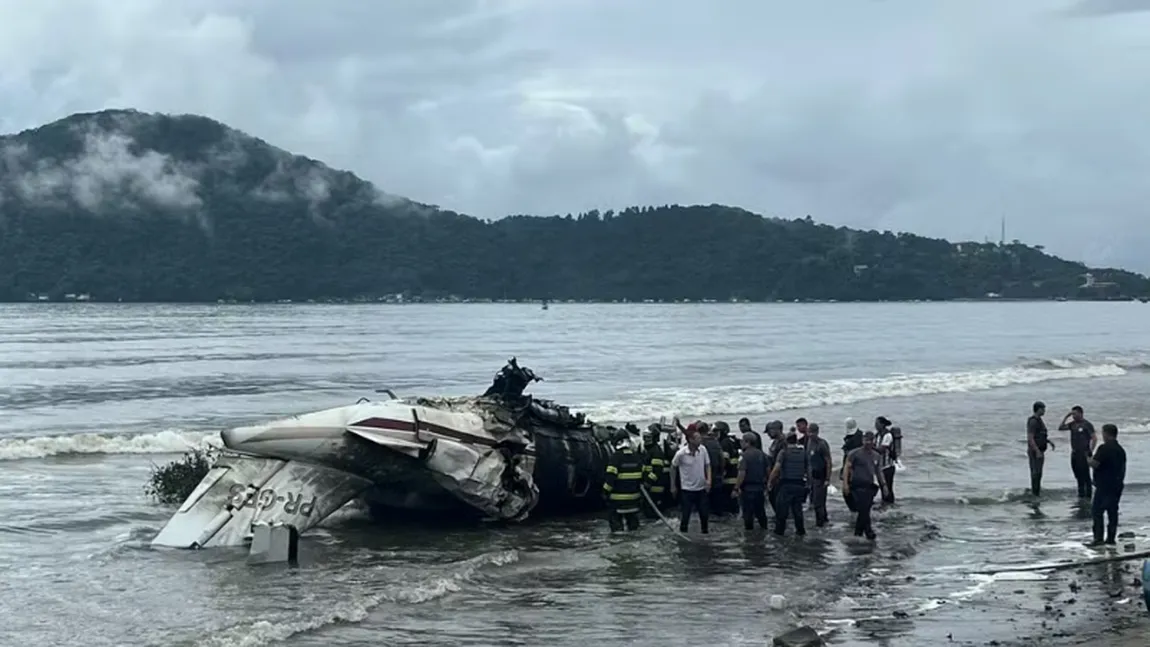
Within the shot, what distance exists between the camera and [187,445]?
113 ft

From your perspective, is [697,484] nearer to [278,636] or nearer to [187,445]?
[278,636]

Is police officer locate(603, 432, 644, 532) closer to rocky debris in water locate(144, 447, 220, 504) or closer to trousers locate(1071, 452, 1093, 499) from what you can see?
rocky debris in water locate(144, 447, 220, 504)

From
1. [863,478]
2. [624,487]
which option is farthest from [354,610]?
[863,478]

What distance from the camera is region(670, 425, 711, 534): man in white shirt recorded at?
64.0 feet

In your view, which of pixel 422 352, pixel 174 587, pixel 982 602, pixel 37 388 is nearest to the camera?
pixel 982 602

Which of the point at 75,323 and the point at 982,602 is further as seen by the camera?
the point at 75,323

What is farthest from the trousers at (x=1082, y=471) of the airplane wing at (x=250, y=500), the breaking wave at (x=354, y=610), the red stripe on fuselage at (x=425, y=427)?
the airplane wing at (x=250, y=500)

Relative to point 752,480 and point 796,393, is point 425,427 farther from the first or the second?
point 796,393

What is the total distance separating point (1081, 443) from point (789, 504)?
19.7 feet

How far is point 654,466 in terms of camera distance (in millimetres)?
21266

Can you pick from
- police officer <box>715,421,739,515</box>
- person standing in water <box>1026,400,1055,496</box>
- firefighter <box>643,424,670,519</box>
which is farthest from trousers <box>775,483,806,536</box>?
person standing in water <box>1026,400,1055,496</box>

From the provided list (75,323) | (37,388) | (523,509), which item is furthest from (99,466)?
(75,323)

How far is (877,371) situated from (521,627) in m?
53.9

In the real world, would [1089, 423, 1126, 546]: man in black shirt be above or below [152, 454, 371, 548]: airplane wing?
above
